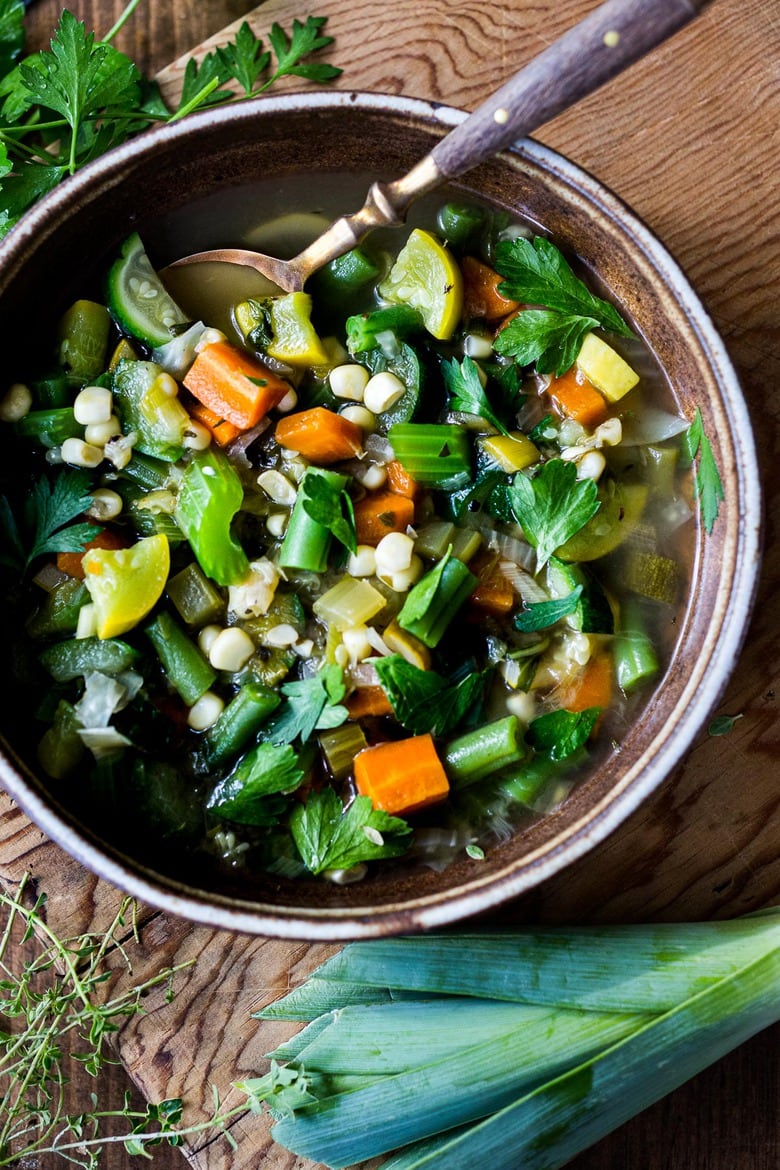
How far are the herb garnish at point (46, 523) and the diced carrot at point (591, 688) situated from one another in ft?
3.82

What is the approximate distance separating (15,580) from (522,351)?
131cm

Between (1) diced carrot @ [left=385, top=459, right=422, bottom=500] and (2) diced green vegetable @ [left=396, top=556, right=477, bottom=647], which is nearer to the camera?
(2) diced green vegetable @ [left=396, top=556, right=477, bottom=647]

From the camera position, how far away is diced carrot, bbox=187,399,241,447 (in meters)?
2.41

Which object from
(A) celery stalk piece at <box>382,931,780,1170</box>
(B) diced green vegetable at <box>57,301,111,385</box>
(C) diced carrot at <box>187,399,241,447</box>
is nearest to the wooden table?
(A) celery stalk piece at <box>382,931,780,1170</box>

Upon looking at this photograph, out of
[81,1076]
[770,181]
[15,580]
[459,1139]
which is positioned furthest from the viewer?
[81,1076]

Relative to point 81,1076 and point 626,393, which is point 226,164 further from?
point 81,1076

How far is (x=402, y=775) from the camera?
7.53ft

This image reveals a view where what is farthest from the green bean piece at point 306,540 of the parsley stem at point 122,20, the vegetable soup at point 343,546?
the parsley stem at point 122,20

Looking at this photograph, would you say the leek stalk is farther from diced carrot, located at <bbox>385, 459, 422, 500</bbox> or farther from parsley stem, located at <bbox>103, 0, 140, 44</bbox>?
parsley stem, located at <bbox>103, 0, 140, 44</bbox>

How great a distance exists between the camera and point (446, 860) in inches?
91.9

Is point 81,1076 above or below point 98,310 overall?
below

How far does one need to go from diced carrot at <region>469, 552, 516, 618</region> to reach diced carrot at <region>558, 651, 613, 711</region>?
231mm

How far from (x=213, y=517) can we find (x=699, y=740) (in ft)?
4.25

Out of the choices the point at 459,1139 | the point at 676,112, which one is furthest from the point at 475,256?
the point at 459,1139
